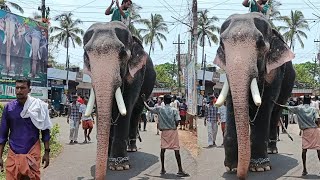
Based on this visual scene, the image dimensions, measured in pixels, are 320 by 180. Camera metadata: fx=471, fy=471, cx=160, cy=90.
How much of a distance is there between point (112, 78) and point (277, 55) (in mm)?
2939

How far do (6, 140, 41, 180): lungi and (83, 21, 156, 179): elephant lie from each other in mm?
1286

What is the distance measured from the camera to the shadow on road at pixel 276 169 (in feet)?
26.5

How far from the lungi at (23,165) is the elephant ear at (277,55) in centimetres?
442

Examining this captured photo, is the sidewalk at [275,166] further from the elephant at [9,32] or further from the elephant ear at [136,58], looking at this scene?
the elephant at [9,32]

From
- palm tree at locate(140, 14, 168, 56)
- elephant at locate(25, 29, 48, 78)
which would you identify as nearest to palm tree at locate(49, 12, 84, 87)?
palm tree at locate(140, 14, 168, 56)

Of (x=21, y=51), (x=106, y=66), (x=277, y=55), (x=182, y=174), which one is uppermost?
(x=21, y=51)

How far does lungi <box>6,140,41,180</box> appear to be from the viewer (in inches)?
211

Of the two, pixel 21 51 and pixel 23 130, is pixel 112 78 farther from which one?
pixel 21 51

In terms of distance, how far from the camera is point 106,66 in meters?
7.60

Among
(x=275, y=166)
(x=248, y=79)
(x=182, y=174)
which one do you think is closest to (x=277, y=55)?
(x=248, y=79)

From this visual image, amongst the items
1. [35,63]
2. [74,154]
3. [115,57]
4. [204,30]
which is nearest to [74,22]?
[204,30]

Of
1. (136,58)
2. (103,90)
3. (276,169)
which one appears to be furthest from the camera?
(136,58)

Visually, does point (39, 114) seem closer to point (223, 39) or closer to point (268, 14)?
point (223, 39)

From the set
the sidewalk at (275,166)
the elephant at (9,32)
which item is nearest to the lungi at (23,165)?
the sidewalk at (275,166)
